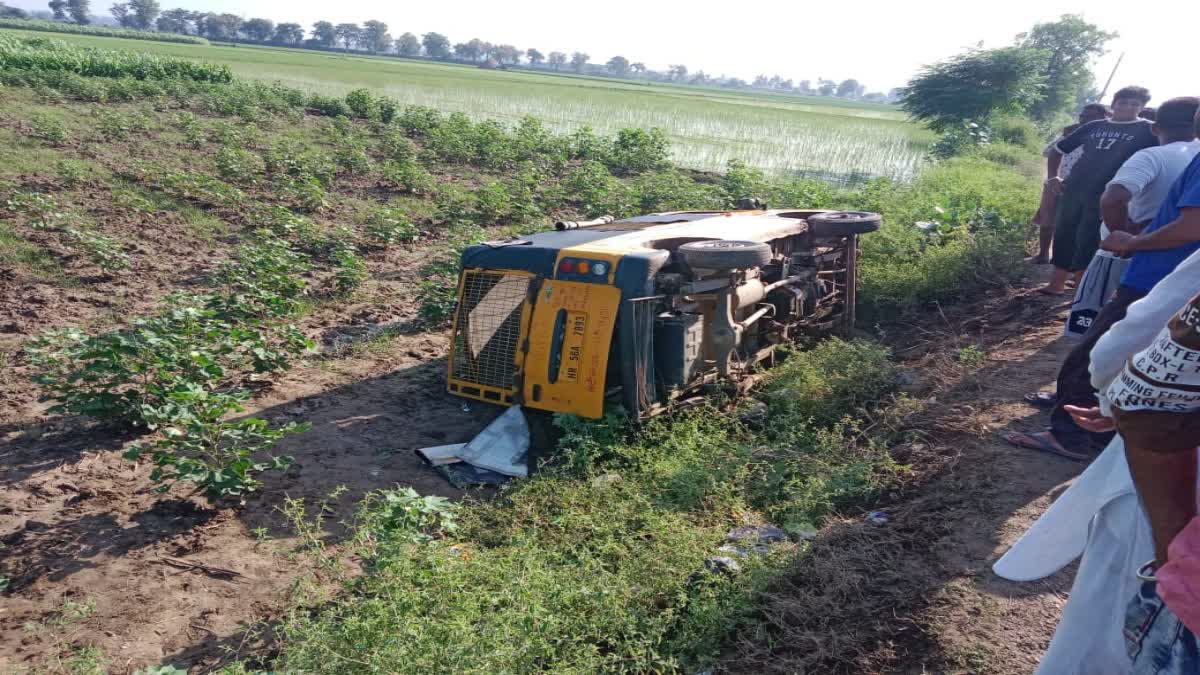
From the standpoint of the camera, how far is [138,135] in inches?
535

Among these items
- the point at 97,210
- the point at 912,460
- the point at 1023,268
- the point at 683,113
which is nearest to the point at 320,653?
the point at 912,460

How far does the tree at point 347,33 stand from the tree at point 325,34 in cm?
129

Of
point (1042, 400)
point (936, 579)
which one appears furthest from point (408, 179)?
point (936, 579)

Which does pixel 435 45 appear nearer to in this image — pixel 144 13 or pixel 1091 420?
pixel 144 13

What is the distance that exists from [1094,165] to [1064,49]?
32.8 meters

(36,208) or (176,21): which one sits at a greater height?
(176,21)

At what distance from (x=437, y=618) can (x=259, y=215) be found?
8.75 metres

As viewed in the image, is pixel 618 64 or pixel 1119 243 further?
pixel 618 64

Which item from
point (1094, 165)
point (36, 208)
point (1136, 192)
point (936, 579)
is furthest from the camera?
point (36, 208)

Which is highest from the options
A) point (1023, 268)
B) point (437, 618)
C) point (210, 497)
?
point (1023, 268)

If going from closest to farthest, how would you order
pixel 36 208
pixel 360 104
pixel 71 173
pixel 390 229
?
1. pixel 36 208
2. pixel 390 229
3. pixel 71 173
4. pixel 360 104

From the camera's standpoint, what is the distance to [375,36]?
403ft

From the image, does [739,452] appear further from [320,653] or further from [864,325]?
[864,325]

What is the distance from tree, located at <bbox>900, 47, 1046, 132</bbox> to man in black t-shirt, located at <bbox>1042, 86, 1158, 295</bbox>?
18.6m
